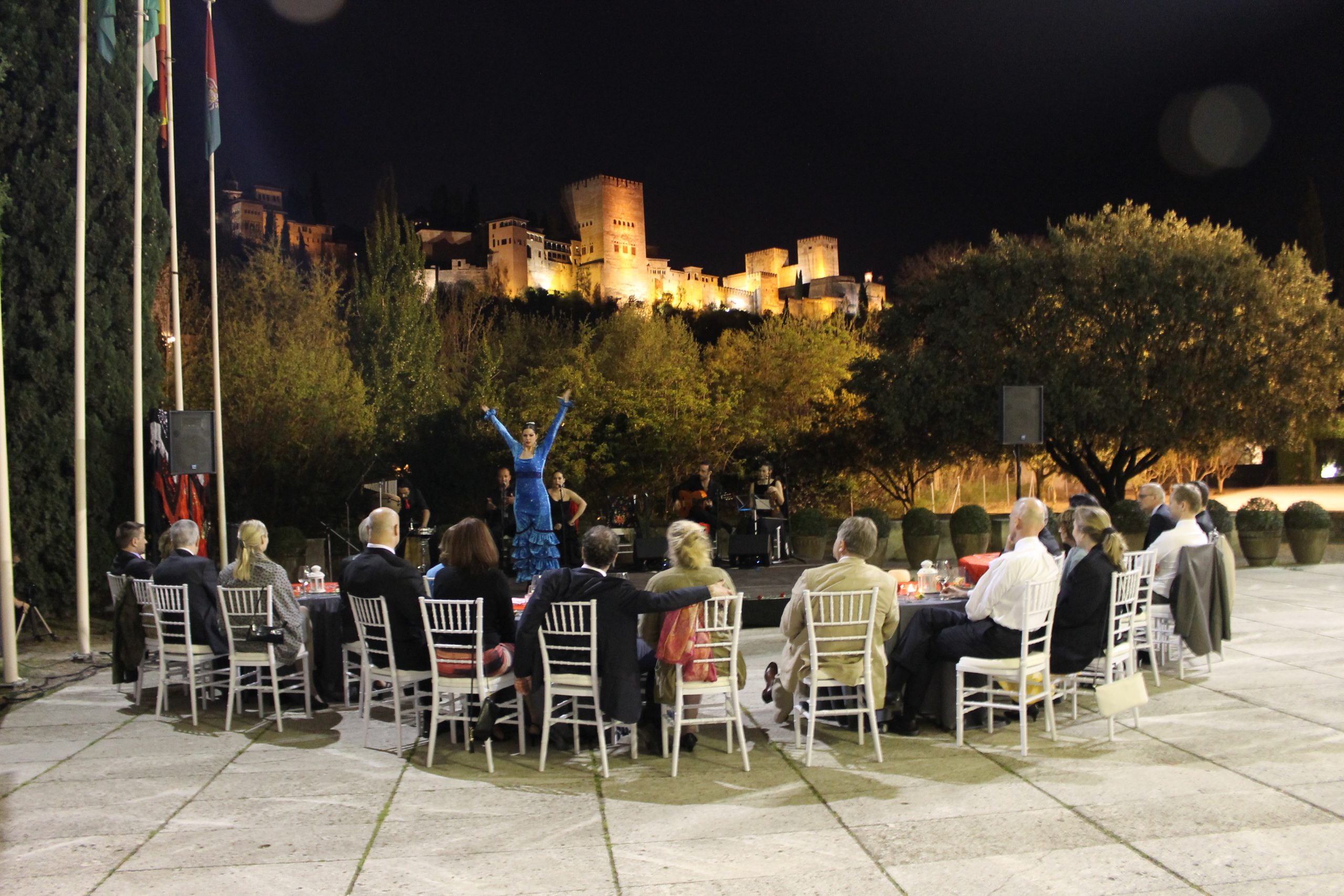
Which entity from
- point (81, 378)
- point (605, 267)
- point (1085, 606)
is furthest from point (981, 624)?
point (605, 267)

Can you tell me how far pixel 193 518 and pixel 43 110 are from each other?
422 cm

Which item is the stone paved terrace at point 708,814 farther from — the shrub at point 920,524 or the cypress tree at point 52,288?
the shrub at point 920,524

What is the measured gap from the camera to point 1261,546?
11.6 meters

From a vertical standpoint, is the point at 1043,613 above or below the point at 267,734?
above

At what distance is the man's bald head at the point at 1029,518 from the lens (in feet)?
14.9

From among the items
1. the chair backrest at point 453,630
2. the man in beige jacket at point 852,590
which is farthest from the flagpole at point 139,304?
the man in beige jacket at point 852,590

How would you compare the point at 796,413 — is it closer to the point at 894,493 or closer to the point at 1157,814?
the point at 894,493

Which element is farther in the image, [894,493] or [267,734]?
[894,493]

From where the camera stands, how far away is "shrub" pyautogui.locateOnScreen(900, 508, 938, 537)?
13031 mm

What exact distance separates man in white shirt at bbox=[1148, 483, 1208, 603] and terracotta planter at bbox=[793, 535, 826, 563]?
682 cm

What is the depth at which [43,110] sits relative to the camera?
887 centimetres

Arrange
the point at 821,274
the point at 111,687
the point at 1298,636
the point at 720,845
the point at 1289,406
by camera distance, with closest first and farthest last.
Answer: the point at 720,845, the point at 111,687, the point at 1298,636, the point at 1289,406, the point at 821,274

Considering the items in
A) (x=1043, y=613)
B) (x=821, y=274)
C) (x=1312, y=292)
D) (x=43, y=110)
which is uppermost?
(x=821, y=274)

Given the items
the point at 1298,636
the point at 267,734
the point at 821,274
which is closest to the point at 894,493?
the point at 1298,636
